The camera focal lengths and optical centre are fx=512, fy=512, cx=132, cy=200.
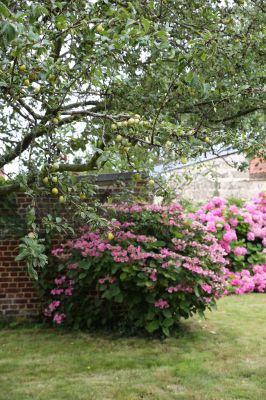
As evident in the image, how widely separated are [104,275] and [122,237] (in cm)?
51

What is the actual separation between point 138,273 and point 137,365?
3.70ft

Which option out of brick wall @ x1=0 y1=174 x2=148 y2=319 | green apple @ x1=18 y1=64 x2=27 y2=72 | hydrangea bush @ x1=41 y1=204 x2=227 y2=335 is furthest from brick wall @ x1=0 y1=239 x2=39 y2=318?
green apple @ x1=18 y1=64 x2=27 y2=72

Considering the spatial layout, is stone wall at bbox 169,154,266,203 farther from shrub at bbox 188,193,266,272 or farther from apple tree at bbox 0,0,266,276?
apple tree at bbox 0,0,266,276

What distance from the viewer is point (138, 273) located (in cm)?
592

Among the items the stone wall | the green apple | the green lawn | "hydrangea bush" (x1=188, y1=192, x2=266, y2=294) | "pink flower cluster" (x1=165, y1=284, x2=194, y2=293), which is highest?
the stone wall

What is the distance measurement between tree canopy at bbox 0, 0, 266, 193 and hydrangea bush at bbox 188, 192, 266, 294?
13.1 ft

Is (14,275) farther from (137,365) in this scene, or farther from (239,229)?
(239,229)

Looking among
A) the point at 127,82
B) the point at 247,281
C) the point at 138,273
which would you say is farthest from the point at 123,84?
the point at 247,281

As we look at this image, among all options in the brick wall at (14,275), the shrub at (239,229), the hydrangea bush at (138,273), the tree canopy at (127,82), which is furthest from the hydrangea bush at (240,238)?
the tree canopy at (127,82)

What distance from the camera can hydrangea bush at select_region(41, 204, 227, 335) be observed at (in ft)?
19.5

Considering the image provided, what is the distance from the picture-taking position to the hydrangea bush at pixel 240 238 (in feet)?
31.9

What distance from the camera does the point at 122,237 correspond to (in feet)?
20.2

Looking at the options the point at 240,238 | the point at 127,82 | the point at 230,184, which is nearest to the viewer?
the point at 127,82

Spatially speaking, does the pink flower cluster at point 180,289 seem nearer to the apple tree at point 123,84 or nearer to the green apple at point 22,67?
the apple tree at point 123,84
